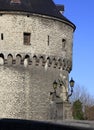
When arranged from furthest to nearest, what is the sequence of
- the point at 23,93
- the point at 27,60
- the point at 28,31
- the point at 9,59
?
the point at 28,31 → the point at 27,60 → the point at 9,59 → the point at 23,93

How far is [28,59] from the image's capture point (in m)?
36.8

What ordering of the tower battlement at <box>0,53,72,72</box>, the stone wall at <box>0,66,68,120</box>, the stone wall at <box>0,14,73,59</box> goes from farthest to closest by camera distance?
the stone wall at <box>0,14,73,59</box>
the tower battlement at <box>0,53,72,72</box>
the stone wall at <box>0,66,68,120</box>

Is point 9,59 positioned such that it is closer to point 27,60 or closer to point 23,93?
point 27,60

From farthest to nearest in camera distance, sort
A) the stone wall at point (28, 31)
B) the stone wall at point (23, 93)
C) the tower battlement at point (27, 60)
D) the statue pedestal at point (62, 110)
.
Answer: the stone wall at point (28, 31), the tower battlement at point (27, 60), the stone wall at point (23, 93), the statue pedestal at point (62, 110)

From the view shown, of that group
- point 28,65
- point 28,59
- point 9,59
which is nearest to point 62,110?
point 28,65

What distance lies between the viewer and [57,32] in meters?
38.5

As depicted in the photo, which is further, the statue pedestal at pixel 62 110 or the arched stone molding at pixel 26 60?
the arched stone molding at pixel 26 60

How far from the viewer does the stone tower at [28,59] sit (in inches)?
1421

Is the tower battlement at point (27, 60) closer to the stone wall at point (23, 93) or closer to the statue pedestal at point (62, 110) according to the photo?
the stone wall at point (23, 93)

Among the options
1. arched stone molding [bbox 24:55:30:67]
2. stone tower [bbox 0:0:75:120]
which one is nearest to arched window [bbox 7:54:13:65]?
stone tower [bbox 0:0:75:120]

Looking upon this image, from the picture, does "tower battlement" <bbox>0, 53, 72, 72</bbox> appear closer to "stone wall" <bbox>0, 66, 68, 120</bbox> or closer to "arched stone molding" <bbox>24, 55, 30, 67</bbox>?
"arched stone molding" <bbox>24, 55, 30, 67</bbox>

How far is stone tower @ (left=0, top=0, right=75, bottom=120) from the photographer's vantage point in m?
36.1

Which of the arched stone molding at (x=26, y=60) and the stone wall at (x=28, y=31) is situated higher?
the stone wall at (x=28, y=31)

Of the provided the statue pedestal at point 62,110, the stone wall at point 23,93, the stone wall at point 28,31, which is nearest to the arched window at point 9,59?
the stone wall at point 28,31
